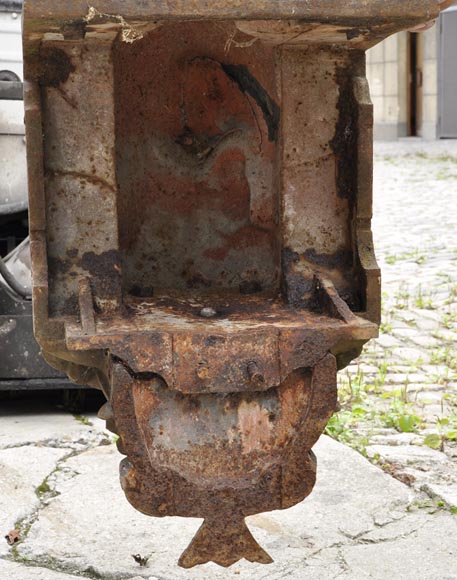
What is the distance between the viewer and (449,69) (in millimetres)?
19609

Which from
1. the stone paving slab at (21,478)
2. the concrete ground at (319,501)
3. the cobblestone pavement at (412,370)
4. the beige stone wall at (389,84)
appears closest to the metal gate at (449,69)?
the beige stone wall at (389,84)

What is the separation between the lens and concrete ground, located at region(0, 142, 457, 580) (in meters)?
2.90

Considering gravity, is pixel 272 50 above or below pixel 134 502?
above

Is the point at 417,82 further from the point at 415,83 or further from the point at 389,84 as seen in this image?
the point at 389,84

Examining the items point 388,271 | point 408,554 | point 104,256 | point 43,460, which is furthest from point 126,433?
point 388,271

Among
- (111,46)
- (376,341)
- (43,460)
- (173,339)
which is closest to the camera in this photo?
(173,339)

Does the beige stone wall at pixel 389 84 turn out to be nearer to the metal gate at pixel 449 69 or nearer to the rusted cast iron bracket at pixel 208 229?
the metal gate at pixel 449 69

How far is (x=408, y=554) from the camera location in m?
2.96

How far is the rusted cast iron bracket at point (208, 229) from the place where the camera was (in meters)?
2.06

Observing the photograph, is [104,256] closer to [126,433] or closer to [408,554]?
[126,433]

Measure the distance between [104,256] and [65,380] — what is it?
5.44 feet

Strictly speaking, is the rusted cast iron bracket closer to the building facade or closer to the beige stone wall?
the building facade

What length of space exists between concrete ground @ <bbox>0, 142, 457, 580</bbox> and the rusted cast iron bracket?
0.77 metres

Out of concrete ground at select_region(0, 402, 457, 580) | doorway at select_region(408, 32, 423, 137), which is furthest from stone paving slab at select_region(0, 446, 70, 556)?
doorway at select_region(408, 32, 423, 137)
